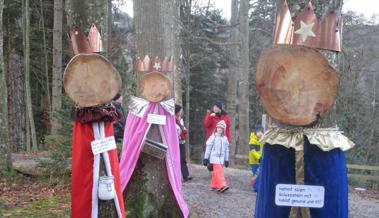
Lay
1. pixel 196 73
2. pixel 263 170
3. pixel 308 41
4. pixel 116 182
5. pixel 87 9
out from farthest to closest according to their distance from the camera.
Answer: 1. pixel 196 73
2. pixel 87 9
3. pixel 116 182
4. pixel 263 170
5. pixel 308 41

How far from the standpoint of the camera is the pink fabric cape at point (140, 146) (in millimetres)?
5617

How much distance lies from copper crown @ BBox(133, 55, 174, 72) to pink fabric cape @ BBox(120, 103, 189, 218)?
481 millimetres

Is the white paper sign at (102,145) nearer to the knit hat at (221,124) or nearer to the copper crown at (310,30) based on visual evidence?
the copper crown at (310,30)

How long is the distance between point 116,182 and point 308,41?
2377 millimetres

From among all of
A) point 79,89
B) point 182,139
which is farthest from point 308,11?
point 182,139

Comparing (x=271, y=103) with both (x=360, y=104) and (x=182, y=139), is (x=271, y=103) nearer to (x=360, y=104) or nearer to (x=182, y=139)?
(x=182, y=139)

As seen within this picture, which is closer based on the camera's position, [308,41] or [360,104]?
[308,41]

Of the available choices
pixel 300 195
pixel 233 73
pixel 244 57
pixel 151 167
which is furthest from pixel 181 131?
pixel 233 73

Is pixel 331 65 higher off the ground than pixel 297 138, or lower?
higher

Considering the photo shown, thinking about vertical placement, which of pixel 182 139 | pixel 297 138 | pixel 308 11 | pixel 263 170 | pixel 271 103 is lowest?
pixel 182 139

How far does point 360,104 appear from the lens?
781 inches

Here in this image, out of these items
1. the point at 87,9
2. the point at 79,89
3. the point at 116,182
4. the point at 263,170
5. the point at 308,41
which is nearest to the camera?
the point at 308,41

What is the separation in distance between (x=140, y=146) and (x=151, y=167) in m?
0.35

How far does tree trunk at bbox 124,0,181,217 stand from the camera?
5.73 meters
